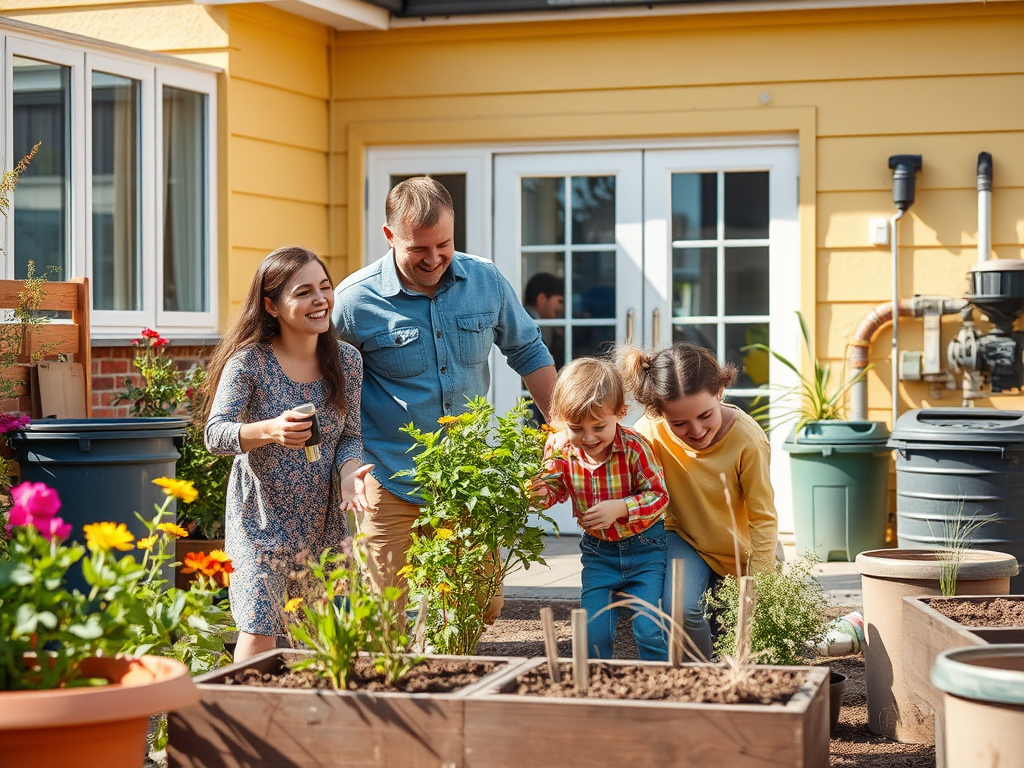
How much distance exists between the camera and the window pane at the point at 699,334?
681 cm

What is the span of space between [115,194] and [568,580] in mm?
2830

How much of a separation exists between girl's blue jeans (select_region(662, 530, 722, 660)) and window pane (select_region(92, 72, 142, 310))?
3391 mm

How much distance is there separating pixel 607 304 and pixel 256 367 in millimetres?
3931

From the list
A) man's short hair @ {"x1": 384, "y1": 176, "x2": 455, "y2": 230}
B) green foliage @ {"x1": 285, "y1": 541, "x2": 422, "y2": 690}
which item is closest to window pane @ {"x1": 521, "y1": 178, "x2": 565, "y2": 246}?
man's short hair @ {"x1": 384, "y1": 176, "x2": 455, "y2": 230}

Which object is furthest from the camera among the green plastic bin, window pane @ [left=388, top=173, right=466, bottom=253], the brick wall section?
window pane @ [left=388, top=173, right=466, bottom=253]

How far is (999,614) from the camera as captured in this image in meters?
2.84

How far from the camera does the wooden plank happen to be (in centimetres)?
483

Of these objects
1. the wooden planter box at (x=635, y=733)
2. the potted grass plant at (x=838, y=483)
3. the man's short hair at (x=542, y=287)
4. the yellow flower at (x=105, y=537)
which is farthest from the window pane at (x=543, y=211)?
the yellow flower at (x=105, y=537)

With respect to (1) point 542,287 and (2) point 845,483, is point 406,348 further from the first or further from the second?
(1) point 542,287

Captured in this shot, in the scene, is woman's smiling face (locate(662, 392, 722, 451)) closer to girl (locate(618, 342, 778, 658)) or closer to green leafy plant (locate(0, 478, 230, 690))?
girl (locate(618, 342, 778, 658))

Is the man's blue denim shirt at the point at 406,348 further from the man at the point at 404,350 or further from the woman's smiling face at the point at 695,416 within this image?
the woman's smiling face at the point at 695,416

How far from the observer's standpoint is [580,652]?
219 centimetres

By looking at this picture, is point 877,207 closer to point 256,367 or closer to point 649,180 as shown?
point 649,180

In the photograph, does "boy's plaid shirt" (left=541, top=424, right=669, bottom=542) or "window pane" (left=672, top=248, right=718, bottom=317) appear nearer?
"boy's plaid shirt" (left=541, top=424, right=669, bottom=542)
